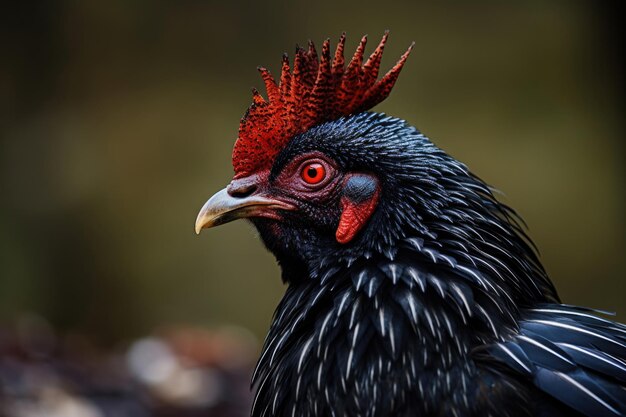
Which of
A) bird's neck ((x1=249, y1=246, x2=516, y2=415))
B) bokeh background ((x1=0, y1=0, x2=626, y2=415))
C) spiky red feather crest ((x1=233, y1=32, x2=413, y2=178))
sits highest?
bokeh background ((x1=0, y1=0, x2=626, y2=415))

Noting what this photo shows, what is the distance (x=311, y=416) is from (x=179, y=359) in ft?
12.5

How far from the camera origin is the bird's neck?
2.33 metres

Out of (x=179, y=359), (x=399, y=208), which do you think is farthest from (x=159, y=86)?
(x=399, y=208)

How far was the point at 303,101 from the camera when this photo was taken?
112 inches

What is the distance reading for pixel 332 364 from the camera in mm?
2449

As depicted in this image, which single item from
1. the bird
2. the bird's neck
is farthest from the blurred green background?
the bird's neck

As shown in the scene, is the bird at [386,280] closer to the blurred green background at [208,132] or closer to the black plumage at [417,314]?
the black plumage at [417,314]

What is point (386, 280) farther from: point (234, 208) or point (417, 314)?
point (234, 208)

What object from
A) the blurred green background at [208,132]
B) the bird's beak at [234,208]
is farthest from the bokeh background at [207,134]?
the bird's beak at [234,208]

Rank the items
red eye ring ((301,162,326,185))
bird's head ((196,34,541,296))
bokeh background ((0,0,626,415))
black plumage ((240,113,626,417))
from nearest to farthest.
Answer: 1. black plumage ((240,113,626,417))
2. bird's head ((196,34,541,296))
3. red eye ring ((301,162,326,185))
4. bokeh background ((0,0,626,415))

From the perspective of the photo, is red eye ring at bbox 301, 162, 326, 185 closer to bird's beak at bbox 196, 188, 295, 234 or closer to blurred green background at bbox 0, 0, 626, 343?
bird's beak at bbox 196, 188, 295, 234

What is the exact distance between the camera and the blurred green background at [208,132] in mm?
7473

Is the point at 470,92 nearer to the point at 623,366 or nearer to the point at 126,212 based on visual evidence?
the point at 126,212

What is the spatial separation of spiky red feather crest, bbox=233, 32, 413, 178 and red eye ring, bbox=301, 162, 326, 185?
15 cm
